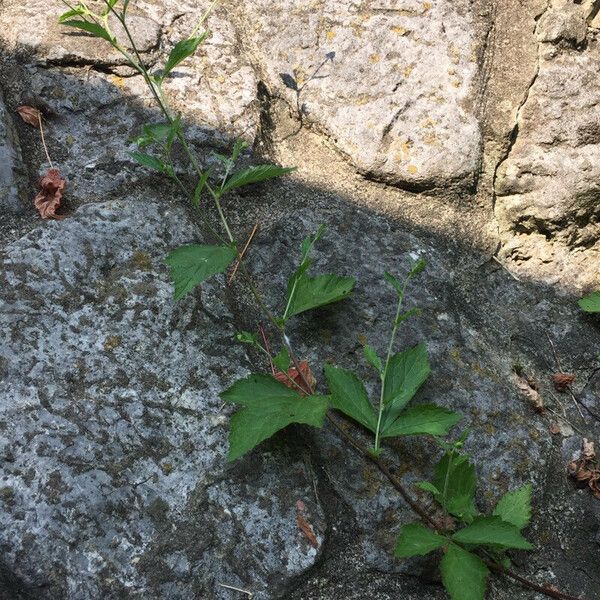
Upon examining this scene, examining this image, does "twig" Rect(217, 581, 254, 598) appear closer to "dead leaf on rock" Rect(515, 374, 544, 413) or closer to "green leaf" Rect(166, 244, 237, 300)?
"green leaf" Rect(166, 244, 237, 300)

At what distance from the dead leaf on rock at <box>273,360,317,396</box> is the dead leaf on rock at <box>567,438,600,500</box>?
0.54 metres

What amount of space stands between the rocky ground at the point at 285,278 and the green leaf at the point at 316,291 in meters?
0.07

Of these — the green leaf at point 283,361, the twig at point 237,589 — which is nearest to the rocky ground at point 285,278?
the twig at point 237,589

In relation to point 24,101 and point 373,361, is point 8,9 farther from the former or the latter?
point 373,361

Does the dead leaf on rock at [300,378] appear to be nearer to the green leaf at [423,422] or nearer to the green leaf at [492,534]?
the green leaf at [423,422]

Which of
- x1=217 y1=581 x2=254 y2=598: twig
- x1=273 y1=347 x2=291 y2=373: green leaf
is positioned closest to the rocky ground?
x1=217 y1=581 x2=254 y2=598: twig

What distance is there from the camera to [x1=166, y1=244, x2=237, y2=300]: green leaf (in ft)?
4.30

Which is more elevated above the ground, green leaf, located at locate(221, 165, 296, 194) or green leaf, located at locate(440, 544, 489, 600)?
green leaf, located at locate(221, 165, 296, 194)

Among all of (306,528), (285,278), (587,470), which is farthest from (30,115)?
(587,470)

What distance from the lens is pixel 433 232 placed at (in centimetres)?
169

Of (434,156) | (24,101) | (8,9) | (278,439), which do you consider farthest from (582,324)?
(8,9)

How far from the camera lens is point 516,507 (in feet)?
4.48

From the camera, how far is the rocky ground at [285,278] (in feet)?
4.03

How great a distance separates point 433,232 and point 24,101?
920mm
